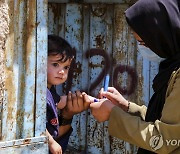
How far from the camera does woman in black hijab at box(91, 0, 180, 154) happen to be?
214cm

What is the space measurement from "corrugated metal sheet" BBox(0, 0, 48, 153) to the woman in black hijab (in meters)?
0.41

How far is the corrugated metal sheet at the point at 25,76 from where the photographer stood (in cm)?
204

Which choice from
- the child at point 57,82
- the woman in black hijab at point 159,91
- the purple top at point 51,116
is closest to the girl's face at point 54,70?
the child at point 57,82

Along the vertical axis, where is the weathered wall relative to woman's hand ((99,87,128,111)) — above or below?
above

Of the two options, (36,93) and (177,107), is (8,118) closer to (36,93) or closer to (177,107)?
(36,93)

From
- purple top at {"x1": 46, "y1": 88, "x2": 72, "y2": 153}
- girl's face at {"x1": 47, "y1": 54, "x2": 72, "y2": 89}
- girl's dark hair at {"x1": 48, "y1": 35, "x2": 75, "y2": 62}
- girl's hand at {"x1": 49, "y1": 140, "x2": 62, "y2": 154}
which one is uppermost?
girl's dark hair at {"x1": 48, "y1": 35, "x2": 75, "y2": 62}

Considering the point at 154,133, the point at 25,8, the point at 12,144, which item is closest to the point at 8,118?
the point at 12,144

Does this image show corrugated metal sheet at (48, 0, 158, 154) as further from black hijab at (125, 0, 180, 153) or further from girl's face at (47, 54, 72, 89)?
black hijab at (125, 0, 180, 153)

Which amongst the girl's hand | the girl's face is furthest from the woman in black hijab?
the girl's face

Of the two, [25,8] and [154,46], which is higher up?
[25,8]

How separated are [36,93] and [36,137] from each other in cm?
20

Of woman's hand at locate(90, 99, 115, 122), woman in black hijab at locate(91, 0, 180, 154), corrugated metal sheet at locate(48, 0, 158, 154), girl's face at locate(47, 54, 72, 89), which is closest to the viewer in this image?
woman in black hijab at locate(91, 0, 180, 154)

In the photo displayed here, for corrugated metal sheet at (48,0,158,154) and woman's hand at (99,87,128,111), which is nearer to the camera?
woman's hand at (99,87,128,111)

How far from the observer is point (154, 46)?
7.52 ft
